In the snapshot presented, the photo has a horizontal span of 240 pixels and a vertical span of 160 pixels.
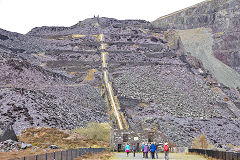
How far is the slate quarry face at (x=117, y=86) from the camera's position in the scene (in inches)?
1982

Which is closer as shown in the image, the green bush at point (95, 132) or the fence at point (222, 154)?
the fence at point (222, 154)

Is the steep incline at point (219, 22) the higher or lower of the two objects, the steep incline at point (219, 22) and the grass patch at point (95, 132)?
the higher

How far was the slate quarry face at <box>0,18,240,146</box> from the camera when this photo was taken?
50.3 metres

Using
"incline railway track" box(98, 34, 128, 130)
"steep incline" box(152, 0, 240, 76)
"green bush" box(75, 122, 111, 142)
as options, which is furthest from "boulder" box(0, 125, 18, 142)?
"steep incline" box(152, 0, 240, 76)

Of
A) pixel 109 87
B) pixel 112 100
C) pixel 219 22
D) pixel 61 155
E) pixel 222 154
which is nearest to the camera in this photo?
pixel 61 155

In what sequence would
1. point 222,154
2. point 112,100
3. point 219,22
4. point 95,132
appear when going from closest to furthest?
point 222,154 → point 95,132 → point 112,100 → point 219,22

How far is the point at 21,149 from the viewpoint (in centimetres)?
2844

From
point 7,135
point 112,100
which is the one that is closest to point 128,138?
point 7,135

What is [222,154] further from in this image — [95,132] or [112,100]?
[112,100]

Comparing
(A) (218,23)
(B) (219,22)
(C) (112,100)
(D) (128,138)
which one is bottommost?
(D) (128,138)

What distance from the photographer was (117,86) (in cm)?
7231

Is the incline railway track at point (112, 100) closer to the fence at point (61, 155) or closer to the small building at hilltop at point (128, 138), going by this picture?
the small building at hilltop at point (128, 138)

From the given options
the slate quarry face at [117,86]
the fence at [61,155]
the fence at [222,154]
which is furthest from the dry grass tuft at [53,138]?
the fence at [222,154]

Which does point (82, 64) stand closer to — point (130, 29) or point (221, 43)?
point (130, 29)
